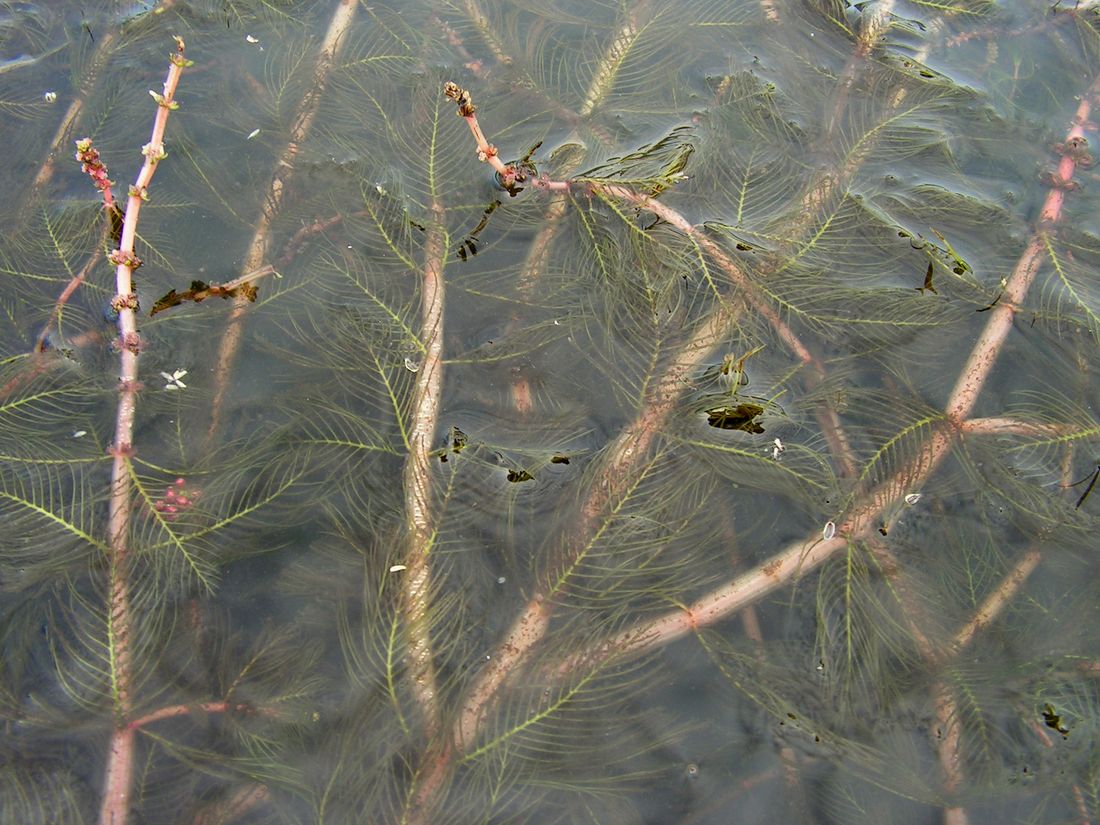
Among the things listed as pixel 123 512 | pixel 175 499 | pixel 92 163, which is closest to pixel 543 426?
pixel 175 499

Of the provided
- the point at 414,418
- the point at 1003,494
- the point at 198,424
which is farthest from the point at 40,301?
the point at 1003,494

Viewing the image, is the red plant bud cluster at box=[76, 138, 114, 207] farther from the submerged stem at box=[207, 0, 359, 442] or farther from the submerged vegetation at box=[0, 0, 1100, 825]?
the submerged stem at box=[207, 0, 359, 442]

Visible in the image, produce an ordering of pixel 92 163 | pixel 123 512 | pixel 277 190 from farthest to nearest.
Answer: pixel 277 190
pixel 92 163
pixel 123 512

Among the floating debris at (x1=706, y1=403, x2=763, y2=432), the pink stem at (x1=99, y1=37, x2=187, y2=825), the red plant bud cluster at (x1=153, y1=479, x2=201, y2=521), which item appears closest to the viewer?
the pink stem at (x1=99, y1=37, x2=187, y2=825)

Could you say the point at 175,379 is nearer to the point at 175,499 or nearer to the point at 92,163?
the point at 175,499

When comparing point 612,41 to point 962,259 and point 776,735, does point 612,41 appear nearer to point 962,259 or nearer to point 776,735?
point 962,259

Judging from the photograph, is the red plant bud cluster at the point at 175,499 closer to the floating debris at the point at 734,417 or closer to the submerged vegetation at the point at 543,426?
the submerged vegetation at the point at 543,426

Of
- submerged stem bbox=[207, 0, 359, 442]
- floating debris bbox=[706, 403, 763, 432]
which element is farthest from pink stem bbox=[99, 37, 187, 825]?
floating debris bbox=[706, 403, 763, 432]
